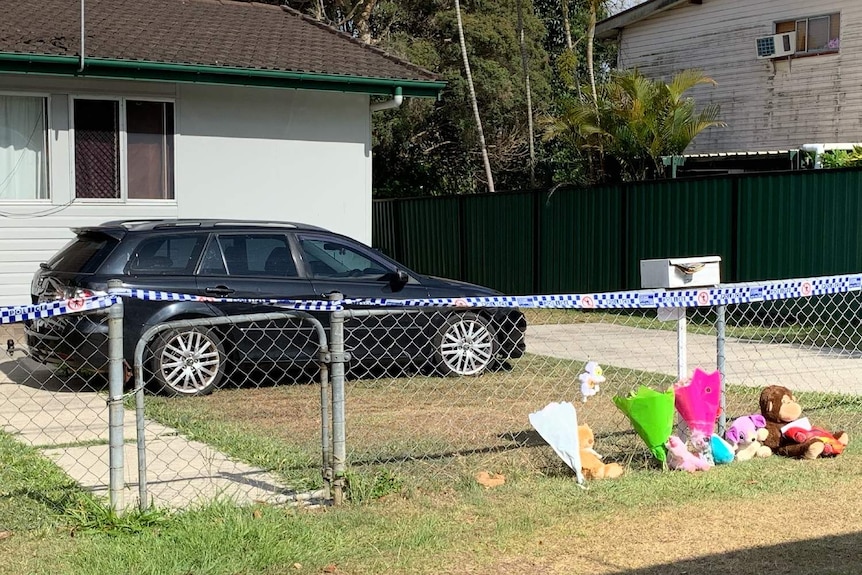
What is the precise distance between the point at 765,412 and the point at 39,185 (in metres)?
9.65

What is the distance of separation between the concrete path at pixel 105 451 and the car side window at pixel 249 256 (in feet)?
4.98

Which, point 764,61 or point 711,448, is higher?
point 764,61

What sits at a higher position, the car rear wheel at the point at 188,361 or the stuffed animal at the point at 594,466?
the car rear wheel at the point at 188,361

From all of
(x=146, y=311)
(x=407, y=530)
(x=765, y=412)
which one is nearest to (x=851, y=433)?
(x=765, y=412)

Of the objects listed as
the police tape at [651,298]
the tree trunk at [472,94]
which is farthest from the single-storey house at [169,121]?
the tree trunk at [472,94]

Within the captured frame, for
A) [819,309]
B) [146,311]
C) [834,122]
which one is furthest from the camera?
[834,122]

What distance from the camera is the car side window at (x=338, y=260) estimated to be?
1024 centimetres

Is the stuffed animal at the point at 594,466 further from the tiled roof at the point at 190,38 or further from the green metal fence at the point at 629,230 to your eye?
the green metal fence at the point at 629,230

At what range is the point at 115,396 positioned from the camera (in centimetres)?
527

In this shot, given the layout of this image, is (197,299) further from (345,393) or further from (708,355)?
(708,355)

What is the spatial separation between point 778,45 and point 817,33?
0.80 meters

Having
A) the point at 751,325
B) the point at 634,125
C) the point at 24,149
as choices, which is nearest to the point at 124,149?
the point at 24,149

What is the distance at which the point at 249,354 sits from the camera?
31.7ft

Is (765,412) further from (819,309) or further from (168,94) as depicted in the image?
(168,94)
